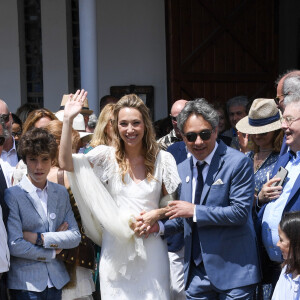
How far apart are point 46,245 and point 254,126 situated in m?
1.80

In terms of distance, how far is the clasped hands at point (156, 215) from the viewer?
4.14m

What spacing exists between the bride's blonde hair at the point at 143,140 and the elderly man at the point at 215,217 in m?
0.24

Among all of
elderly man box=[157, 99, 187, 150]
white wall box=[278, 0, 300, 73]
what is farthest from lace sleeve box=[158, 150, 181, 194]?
white wall box=[278, 0, 300, 73]

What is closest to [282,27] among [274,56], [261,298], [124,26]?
[274,56]

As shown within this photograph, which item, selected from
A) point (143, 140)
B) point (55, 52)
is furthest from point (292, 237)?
Result: point (55, 52)

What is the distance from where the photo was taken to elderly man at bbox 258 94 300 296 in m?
4.16

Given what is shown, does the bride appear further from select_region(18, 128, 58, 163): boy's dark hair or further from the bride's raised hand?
select_region(18, 128, 58, 163): boy's dark hair

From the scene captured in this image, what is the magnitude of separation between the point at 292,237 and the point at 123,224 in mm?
1088

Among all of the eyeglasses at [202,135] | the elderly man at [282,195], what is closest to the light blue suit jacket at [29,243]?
the eyeglasses at [202,135]

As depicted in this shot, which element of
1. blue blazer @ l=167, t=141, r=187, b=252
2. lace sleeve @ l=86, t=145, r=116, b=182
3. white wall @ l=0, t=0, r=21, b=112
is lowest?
blue blazer @ l=167, t=141, r=187, b=252

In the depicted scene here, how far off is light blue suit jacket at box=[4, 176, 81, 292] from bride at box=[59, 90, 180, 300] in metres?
0.17

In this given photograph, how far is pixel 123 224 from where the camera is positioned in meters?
4.26

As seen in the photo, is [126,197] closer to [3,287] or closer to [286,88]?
[3,287]

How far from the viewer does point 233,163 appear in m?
4.20
